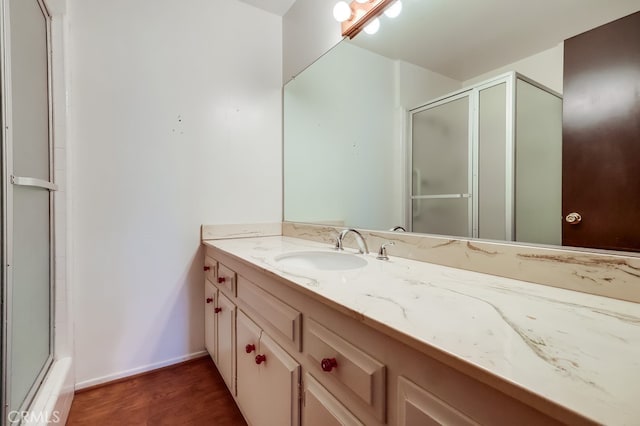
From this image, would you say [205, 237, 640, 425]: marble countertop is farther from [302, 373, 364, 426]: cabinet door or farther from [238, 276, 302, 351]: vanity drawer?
[302, 373, 364, 426]: cabinet door

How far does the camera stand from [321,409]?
2.22 ft

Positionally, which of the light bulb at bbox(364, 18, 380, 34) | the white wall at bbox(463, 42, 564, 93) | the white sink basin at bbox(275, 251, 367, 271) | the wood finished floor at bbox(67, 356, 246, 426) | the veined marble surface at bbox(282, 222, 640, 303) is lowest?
the wood finished floor at bbox(67, 356, 246, 426)

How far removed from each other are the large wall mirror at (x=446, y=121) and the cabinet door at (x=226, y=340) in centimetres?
79

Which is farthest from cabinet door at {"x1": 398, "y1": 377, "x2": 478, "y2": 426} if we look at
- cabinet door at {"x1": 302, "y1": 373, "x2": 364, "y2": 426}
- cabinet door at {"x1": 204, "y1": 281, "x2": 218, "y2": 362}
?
cabinet door at {"x1": 204, "y1": 281, "x2": 218, "y2": 362}

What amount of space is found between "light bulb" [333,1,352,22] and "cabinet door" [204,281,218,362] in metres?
1.59

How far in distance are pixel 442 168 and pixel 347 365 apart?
0.99 m

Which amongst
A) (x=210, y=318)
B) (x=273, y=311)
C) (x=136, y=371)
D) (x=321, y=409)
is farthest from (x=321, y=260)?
(x=136, y=371)

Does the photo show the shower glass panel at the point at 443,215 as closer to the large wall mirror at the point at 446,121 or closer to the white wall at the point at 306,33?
the large wall mirror at the point at 446,121

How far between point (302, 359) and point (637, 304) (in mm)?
793

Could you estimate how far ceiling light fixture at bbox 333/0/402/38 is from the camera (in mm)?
1305

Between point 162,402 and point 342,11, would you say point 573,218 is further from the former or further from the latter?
point 162,402

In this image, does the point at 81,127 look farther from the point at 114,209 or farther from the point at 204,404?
the point at 204,404

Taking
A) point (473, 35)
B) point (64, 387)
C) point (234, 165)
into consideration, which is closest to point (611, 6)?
point (473, 35)

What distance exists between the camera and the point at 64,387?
118 cm
